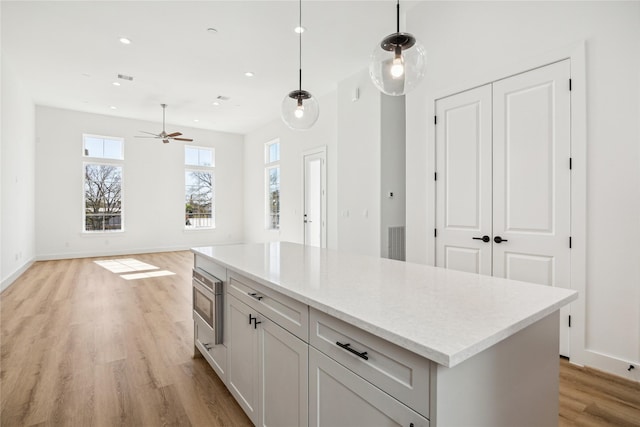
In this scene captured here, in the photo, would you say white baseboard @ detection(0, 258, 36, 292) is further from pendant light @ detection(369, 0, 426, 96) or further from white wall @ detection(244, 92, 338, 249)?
pendant light @ detection(369, 0, 426, 96)

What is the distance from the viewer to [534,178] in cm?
275

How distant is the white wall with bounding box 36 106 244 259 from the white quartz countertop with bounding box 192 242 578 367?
7.53 meters

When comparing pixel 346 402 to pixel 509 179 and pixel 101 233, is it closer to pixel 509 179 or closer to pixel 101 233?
pixel 509 179

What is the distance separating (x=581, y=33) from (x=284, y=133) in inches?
242

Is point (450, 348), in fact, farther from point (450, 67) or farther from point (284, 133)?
point (284, 133)

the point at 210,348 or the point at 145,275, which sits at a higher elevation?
the point at 210,348

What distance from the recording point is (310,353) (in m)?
1.28

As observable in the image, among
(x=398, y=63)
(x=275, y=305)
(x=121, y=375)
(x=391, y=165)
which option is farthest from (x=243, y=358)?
(x=391, y=165)

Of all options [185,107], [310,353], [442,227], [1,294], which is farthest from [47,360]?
[185,107]

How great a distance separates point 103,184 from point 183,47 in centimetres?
514

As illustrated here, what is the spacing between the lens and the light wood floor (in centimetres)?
195

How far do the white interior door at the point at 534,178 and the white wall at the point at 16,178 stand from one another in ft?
20.8

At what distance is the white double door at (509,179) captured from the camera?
103 inches

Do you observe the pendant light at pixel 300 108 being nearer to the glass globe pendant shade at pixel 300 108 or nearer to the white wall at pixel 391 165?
the glass globe pendant shade at pixel 300 108
